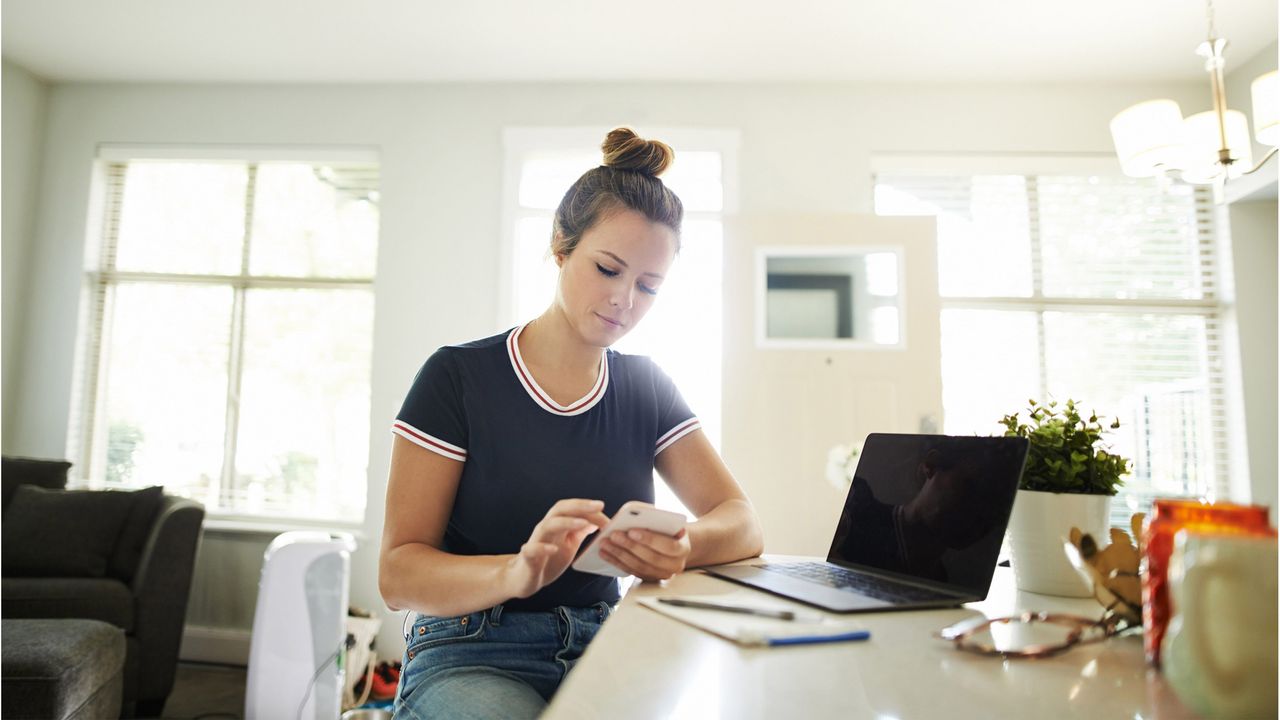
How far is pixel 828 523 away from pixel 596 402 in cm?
238

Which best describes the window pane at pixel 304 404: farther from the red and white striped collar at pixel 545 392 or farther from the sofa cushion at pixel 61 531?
the red and white striped collar at pixel 545 392

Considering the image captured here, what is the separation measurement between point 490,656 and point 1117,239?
3.82 meters

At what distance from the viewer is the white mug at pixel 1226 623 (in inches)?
16.9

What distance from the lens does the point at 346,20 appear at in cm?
334

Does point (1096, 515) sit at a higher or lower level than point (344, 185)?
lower

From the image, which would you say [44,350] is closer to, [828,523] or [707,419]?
[707,419]

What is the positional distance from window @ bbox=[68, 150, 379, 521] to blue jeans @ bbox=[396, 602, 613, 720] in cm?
301

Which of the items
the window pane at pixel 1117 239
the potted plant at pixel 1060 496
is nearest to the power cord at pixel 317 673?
the potted plant at pixel 1060 496

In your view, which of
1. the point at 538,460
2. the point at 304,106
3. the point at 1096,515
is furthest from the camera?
the point at 304,106

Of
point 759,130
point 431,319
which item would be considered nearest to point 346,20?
point 431,319

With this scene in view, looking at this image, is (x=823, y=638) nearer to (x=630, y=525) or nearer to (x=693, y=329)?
(x=630, y=525)

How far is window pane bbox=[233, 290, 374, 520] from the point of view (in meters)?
3.87

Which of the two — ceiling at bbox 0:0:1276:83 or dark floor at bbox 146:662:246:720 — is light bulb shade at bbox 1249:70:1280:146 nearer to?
ceiling at bbox 0:0:1276:83

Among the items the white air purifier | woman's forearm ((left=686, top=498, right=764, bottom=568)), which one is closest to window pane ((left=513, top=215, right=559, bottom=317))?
the white air purifier
